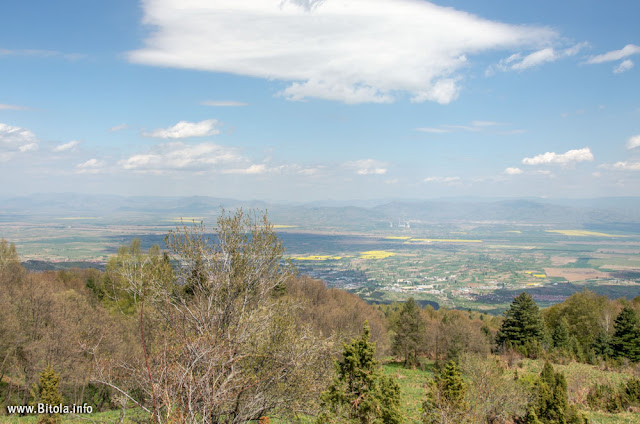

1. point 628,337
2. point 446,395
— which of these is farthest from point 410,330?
point 446,395

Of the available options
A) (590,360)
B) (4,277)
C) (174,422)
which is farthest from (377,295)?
(174,422)

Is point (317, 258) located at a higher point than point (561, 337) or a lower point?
lower

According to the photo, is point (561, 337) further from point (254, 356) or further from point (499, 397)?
point (254, 356)

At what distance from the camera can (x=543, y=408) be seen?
54.7 feet

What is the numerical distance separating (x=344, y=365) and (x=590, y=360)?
1197 inches

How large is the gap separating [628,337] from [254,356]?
38614mm

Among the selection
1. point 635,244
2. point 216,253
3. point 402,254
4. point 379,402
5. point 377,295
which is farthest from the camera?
point 635,244

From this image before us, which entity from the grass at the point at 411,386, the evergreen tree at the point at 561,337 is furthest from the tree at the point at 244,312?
the evergreen tree at the point at 561,337

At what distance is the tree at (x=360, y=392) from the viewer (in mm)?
14094

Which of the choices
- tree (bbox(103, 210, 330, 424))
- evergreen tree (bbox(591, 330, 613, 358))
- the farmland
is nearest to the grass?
tree (bbox(103, 210, 330, 424))

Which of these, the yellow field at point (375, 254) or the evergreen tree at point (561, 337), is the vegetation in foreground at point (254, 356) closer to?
the evergreen tree at point (561, 337)

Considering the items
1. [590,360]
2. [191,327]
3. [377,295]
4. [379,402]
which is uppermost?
[191,327]

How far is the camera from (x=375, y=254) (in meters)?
174

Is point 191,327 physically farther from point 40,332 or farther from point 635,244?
point 635,244
